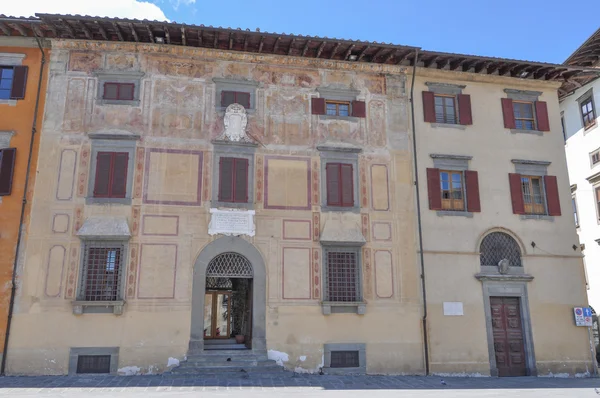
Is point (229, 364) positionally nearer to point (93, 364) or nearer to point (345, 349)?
point (345, 349)

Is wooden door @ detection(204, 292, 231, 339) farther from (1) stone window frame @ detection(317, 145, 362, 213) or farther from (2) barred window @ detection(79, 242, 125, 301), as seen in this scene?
(1) stone window frame @ detection(317, 145, 362, 213)

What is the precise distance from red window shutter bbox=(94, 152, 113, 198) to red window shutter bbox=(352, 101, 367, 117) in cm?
798

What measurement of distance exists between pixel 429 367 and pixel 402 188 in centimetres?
572

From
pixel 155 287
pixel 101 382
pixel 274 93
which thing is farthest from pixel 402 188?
pixel 101 382

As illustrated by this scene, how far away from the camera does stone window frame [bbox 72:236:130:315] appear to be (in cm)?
1477

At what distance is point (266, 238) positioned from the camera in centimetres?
1619

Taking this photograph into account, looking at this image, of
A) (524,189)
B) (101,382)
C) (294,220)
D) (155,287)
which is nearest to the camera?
(101,382)

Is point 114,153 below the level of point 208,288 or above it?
above

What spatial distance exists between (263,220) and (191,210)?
7.27 ft

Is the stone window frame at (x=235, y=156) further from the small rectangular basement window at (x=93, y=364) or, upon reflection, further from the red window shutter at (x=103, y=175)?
the small rectangular basement window at (x=93, y=364)

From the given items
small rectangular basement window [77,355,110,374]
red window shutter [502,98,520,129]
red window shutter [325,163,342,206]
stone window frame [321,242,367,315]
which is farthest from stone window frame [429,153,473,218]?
small rectangular basement window [77,355,110,374]

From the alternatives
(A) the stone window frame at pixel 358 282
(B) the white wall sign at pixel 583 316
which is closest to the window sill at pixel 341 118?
(A) the stone window frame at pixel 358 282

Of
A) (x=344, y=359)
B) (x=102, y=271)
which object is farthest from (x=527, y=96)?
(x=102, y=271)

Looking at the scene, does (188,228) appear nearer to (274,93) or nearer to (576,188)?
(274,93)
